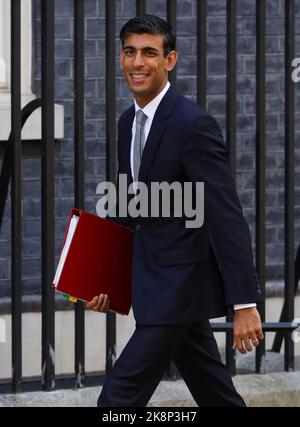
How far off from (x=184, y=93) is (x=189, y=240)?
330cm

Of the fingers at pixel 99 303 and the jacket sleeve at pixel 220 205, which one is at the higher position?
the jacket sleeve at pixel 220 205

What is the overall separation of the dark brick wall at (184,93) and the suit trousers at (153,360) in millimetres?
2751

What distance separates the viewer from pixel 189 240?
5188mm

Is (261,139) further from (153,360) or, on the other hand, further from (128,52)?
(153,360)

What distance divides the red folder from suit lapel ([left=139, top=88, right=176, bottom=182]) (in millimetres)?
251

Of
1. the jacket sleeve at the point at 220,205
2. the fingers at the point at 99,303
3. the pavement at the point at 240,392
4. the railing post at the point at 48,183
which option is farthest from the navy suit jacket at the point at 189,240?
the pavement at the point at 240,392

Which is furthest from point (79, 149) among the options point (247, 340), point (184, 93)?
point (184, 93)

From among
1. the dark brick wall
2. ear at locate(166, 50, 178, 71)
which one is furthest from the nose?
the dark brick wall

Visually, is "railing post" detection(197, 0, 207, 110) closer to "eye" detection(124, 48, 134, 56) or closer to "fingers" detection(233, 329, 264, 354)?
"eye" detection(124, 48, 134, 56)

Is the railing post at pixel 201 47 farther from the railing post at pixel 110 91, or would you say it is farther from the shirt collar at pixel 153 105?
the shirt collar at pixel 153 105

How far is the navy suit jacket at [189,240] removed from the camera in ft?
16.8

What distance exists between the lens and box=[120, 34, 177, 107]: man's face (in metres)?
5.19
